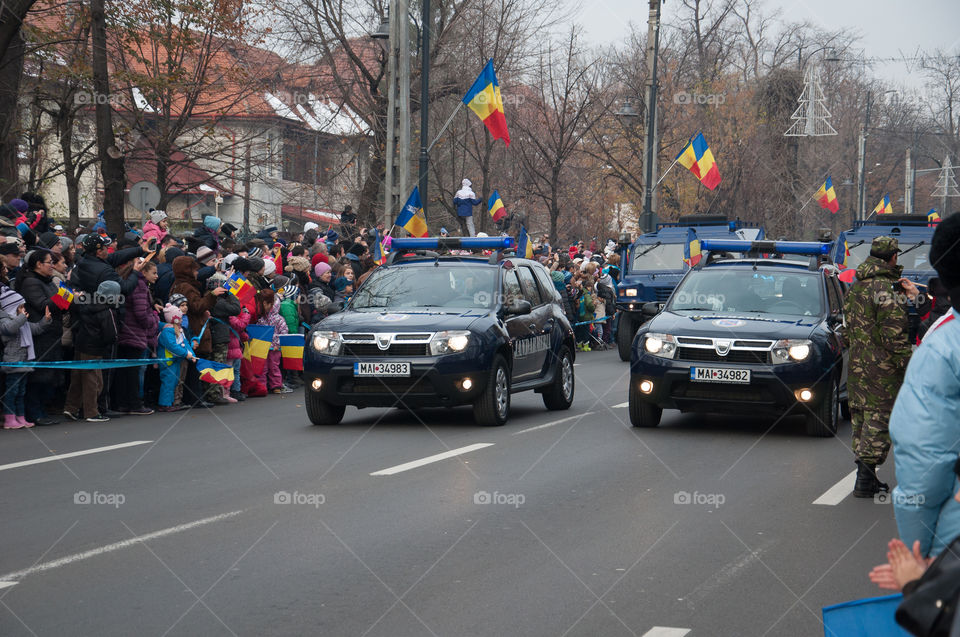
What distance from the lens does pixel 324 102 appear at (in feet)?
114

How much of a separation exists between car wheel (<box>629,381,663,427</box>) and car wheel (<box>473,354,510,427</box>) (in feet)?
4.51

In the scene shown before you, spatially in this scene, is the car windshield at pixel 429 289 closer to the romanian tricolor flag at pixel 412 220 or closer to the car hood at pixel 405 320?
the car hood at pixel 405 320

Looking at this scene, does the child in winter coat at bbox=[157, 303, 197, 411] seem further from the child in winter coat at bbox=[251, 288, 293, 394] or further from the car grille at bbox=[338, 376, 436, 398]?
the car grille at bbox=[338, 376, 436, 398]

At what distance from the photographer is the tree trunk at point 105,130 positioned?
22.7 meters

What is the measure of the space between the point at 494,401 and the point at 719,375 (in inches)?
92.2

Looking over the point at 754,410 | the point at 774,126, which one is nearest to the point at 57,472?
the point at 754,410

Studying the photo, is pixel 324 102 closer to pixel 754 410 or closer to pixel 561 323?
pixel 561 323

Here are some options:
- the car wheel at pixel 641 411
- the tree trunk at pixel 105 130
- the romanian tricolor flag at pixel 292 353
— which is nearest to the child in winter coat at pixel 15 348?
the romanian tricolor flag at pixel 292 353

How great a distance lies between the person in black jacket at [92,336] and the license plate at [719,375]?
6210 mm

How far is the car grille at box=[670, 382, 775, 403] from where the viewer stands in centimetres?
1200

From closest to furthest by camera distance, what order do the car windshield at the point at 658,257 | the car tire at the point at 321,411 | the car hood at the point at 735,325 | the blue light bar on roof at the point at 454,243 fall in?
the car hood at the point at 735,325
the car tire at the point at 321,411
the blue light bar on roof at the point at 454,243
the car windshield at the point at 658,257

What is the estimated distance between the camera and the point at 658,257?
80.5ft

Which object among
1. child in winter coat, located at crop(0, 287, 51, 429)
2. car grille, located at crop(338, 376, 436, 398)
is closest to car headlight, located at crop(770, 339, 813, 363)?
car grille, located at crop(338, 376, 436, 398)

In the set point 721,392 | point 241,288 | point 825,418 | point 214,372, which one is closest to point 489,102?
point 241,288
